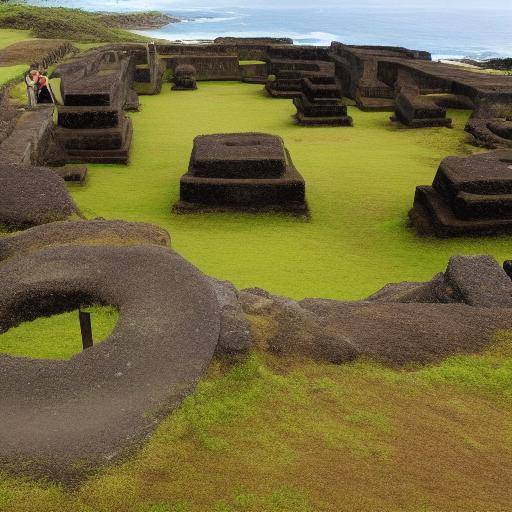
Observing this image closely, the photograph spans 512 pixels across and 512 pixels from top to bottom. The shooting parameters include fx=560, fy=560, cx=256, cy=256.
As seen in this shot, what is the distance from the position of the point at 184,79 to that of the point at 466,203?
13.5 m

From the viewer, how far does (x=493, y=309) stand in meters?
4.05

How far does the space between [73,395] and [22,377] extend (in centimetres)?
31

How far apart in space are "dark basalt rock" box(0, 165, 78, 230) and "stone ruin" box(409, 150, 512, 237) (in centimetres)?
470

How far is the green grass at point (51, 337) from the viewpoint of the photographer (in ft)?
14.1

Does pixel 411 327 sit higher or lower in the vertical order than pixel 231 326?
lower

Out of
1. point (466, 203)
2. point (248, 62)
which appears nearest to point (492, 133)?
point (466, 203)

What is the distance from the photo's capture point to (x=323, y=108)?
14.0 meters

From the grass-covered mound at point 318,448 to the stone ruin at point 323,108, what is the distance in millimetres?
11417

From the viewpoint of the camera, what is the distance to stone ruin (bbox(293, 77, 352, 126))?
14.0 m

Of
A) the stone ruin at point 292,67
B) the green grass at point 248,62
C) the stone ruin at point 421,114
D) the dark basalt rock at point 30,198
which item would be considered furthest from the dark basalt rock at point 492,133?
the green grass at point 248,62

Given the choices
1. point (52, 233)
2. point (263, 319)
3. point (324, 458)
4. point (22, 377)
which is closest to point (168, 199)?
point (52, 233)

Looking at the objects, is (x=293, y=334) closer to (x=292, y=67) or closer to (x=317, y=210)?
(x=317, y=210)

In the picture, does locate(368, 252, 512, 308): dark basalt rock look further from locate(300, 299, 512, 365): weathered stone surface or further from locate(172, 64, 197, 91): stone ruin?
locate(172, 64, 197, 91): stone ruin

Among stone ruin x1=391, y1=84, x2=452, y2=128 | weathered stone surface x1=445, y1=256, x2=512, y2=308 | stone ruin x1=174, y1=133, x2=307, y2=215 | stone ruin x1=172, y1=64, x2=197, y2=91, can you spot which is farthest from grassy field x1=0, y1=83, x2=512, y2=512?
stone ruin x1=172, y1=64, x2=197, y2=91
